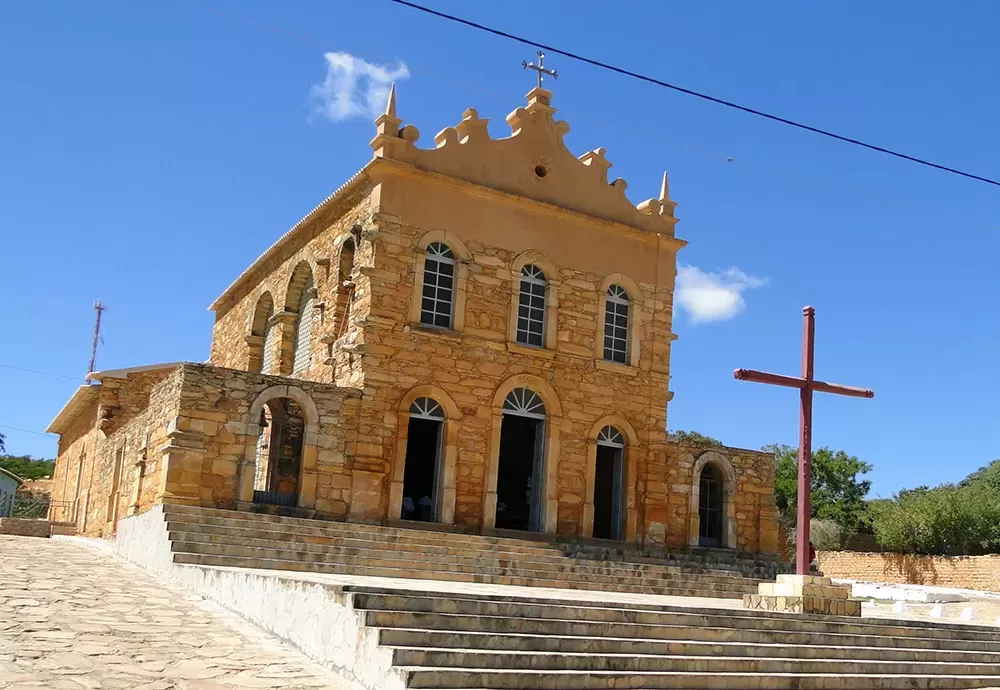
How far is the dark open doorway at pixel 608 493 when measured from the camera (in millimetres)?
19734

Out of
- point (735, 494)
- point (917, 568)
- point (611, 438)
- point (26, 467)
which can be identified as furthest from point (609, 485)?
point (26, 467)

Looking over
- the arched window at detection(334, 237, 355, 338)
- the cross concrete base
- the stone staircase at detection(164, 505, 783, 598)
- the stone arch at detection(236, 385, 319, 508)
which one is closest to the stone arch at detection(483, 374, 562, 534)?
the stone staircase at detection(164, 505, 783, 598)

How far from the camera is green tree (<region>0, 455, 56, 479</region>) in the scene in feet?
186

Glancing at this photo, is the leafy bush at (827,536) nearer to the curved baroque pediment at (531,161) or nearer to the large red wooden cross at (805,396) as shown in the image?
the curved baroque pediment at (531,161)

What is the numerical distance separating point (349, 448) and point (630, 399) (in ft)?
19.4

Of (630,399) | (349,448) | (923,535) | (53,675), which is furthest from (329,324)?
(923,535)

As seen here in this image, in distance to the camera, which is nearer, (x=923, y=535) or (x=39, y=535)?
(x=39, y=535)

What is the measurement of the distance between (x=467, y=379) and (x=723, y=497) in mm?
6288

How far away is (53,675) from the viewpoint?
251 inches

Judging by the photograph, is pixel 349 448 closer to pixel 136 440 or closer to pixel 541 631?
pixel 136 440

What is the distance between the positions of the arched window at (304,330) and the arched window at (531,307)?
418 cm

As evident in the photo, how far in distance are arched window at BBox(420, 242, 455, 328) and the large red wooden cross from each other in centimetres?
780

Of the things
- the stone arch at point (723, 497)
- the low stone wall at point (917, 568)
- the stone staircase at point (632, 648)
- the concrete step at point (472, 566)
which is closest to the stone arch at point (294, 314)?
the concrete step at point (472, 566)

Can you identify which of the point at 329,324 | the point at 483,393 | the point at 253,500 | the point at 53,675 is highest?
the point at 329,324
